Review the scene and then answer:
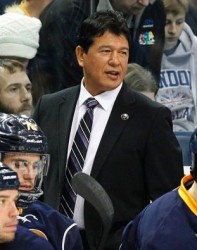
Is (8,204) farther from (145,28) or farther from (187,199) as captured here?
(145,28)

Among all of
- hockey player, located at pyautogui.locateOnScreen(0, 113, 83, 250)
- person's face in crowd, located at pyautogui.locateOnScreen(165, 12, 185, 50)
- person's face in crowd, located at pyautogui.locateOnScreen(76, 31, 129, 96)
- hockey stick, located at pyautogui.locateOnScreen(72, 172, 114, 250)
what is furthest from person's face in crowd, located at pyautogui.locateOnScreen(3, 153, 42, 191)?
person's face in crowd, located at pyautogui.locateOnScreen(165, 12, 185, 50)

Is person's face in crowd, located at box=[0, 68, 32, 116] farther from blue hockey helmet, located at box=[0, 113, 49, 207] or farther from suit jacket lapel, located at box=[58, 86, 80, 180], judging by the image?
blue hockey helmet, located at box=[0, 113, 49, 207]

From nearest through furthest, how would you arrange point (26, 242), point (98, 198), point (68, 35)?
1. point (26, 242)
2. point (98, 198)
3. point (68, 35)

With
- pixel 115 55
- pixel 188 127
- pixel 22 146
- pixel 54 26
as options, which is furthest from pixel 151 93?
pixel 22 146

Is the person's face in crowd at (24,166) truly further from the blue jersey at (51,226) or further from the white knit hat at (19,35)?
the white knit hat at (19,35)

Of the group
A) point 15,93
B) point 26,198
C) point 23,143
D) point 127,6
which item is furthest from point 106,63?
point 127,6

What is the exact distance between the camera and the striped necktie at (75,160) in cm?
399

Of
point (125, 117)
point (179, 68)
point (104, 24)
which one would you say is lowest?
point (179, 68)

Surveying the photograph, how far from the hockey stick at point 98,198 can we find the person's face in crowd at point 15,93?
202 centimetres

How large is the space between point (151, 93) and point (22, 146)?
7.62 ft

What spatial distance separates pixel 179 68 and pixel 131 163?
1.62 meters

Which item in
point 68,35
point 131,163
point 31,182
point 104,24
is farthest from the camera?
point 68,35

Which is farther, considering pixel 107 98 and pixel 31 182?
pixel 107 98

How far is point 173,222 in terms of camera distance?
2799 mm
